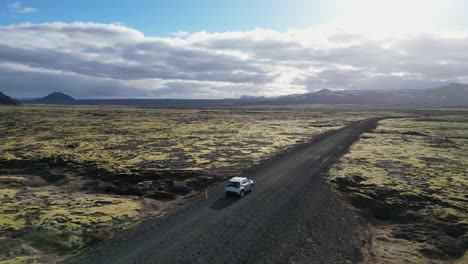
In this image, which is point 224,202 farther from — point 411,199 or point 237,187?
point 411,199

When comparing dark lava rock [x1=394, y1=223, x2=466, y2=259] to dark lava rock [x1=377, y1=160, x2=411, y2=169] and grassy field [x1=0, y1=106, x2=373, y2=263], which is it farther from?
dark lava rock [x1=377, y1=160, x2=411, y2=169]

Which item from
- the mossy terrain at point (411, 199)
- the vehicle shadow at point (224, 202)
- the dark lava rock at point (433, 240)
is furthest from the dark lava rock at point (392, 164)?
the vehicle shadow at point (224, 202)

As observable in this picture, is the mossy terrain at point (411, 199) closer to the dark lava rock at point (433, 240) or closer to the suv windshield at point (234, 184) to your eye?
the dark lava rock at point (433, 240)

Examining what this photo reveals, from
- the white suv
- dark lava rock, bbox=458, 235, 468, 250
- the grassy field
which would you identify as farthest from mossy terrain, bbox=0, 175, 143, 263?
dark lava rock, bbox=458, 235, 468, 250

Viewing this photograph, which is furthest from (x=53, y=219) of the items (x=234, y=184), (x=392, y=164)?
(x=392, y=164)

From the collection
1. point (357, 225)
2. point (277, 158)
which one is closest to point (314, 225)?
point (357, 225)
